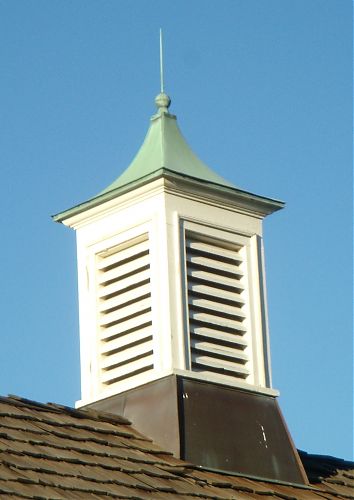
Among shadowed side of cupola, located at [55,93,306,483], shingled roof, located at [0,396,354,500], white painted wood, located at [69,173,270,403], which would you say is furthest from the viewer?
white painted wood, located at [69,173,270,403]

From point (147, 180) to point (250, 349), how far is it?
5.90 feet

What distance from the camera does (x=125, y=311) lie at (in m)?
14.3

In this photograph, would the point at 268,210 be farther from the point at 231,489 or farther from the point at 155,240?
the point at 231,489

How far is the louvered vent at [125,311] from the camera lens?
46.2ft

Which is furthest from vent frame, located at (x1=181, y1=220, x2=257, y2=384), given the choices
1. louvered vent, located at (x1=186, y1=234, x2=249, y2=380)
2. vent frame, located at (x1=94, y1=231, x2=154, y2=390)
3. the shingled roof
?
the shingled roof

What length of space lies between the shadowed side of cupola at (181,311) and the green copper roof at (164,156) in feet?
0.06

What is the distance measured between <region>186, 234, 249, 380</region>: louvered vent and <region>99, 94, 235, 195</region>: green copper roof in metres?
0.66

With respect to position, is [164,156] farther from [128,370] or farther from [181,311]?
[128,370]

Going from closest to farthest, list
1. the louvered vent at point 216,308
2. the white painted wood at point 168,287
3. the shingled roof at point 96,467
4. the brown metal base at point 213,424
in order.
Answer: the shingled roof at point 96,467, the brown metal base at point 213,424, the white painted wood at point 168,287, the louvered vent at point 216,308

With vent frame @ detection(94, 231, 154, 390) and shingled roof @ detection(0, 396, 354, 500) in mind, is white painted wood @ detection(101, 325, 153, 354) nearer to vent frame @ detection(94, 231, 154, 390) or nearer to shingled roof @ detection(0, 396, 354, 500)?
vent frame @ detection(94, 231, 154, 390)

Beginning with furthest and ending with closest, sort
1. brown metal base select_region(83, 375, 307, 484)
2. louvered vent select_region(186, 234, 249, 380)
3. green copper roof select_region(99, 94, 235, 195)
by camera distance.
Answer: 1. green copper roof select_region(99, 94, 235, 195)
2. louvered vent select_region(186, 234, 249, 380)
3. brown metal base select_region(83, 375, 307, 484)

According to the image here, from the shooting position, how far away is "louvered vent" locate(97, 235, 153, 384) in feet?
46.2

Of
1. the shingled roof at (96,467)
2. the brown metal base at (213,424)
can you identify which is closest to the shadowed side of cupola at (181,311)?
the brown metal base at (213,424)

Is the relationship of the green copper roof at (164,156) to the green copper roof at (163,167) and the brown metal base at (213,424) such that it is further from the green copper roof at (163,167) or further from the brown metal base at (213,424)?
the brown metal base at (213,424)
